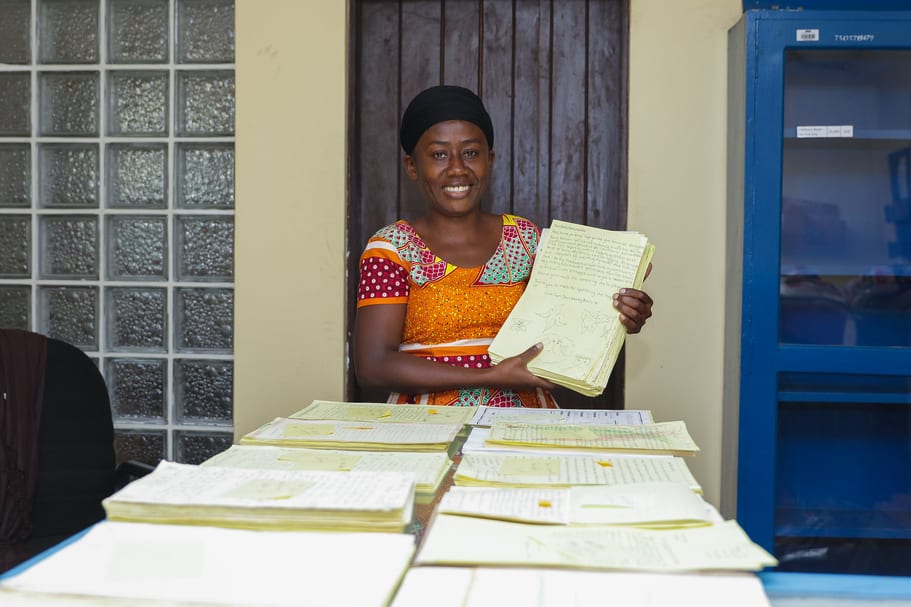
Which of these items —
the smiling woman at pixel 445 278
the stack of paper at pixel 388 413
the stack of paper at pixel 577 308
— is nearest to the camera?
the stack of paper at pixel 388 413

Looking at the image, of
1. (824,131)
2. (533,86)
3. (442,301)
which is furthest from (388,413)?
(824,131)

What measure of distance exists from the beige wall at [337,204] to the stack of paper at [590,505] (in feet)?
5.61

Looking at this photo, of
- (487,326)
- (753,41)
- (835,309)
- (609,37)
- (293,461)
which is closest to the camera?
(293,461)

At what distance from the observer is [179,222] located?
9.23ft

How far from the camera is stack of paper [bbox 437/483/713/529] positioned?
2.91 ft

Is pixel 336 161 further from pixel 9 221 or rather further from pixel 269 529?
pixel 269 529

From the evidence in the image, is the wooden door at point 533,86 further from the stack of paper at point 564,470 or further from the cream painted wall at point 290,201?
the stack of paper at point 564,470

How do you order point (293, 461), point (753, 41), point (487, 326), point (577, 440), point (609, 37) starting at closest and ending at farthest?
point (293, 461) < point (577, 440) < point (487, 326) < point (753, 41) < point (609, 37)

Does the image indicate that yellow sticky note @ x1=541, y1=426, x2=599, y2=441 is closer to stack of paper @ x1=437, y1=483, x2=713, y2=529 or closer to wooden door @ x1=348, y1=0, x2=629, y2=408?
stack of paper @ x1=437, y1=483, x2=713, y2=529

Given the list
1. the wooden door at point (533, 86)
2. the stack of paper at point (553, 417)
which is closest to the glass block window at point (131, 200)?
the wooden door at point (533, 86)

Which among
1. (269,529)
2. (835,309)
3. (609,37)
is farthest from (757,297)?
(269,529)

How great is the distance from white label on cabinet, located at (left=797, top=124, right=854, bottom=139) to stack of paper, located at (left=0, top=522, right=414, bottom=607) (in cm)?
210

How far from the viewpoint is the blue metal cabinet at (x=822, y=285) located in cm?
240

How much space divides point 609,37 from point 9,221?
6.85 ft
